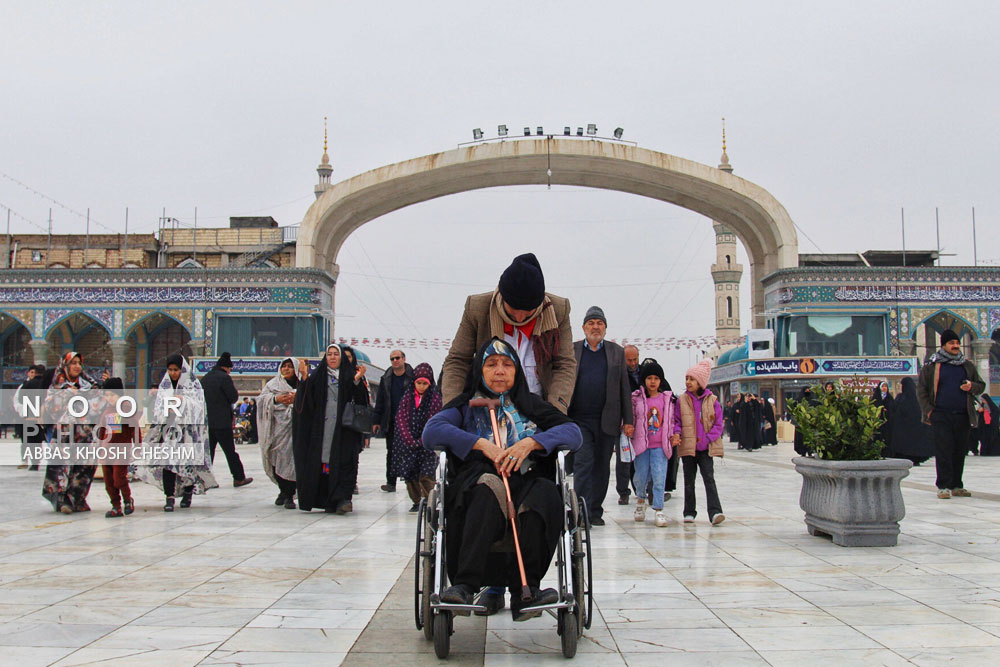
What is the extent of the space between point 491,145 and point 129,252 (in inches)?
816

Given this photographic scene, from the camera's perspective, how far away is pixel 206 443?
848 centimetres

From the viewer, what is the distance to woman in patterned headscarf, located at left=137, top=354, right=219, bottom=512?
816 centimetres

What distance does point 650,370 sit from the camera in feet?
25.1

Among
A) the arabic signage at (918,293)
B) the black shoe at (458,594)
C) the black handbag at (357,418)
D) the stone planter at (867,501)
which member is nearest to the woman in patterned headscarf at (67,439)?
the black handbag at (357,418)

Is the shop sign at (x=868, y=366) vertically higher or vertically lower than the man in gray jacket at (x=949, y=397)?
higher

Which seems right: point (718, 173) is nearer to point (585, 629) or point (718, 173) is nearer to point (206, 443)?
point (206, 443)

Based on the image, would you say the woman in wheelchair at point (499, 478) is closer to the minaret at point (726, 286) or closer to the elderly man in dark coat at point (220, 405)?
the elderly man in dark coat at point (220, 405)

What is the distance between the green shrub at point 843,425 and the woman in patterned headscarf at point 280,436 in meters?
4.55

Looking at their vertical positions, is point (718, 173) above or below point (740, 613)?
above

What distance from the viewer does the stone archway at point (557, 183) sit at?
33531 mm

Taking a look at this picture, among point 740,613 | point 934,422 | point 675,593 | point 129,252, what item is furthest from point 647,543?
point 129,252

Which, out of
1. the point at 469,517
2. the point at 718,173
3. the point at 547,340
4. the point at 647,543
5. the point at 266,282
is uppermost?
the point at 718,173

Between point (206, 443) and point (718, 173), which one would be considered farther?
point (718, 173)

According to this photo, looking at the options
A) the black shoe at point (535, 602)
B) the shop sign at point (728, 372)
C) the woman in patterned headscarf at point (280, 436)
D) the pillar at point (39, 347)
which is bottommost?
the black shoe at point (535, 602)
